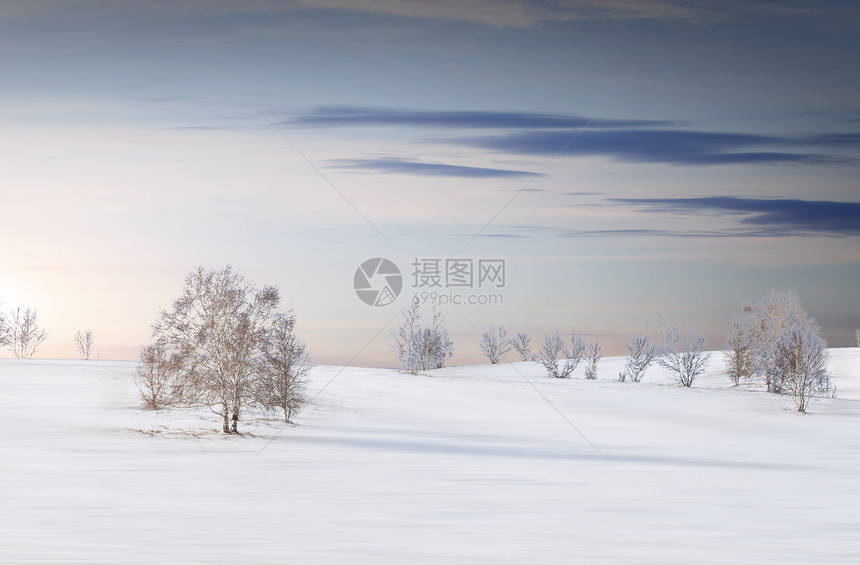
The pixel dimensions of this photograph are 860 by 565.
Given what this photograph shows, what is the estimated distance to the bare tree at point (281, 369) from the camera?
91.6 feet

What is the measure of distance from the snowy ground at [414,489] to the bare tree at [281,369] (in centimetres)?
118

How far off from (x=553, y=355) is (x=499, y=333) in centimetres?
2220

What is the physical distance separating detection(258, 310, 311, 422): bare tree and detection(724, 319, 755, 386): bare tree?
47357mm

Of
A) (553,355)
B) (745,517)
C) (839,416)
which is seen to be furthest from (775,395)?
(745,517)

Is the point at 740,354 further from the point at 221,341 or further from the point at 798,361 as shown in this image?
the point at 221,341

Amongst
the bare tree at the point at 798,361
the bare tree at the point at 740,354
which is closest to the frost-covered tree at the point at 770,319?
the bare tree at the point at 740,354

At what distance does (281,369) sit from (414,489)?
13634mm

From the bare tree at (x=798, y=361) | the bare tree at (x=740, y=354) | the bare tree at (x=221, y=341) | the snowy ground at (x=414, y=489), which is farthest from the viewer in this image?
the bare tree at (x=740, y=354)

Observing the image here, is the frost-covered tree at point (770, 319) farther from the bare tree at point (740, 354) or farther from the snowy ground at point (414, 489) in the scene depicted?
the snowy ground at point (414, 489)

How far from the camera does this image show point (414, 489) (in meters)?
17.2

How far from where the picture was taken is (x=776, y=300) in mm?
75000

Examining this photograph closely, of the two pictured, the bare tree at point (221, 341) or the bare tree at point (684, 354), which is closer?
the bare tree at point (221, 341)

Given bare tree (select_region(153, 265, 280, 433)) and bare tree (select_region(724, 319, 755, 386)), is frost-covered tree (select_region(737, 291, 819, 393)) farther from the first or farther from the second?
bare tree (select_region(153, 265, 280, 433))

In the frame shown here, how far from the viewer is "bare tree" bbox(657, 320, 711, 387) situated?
62625 millimetres
